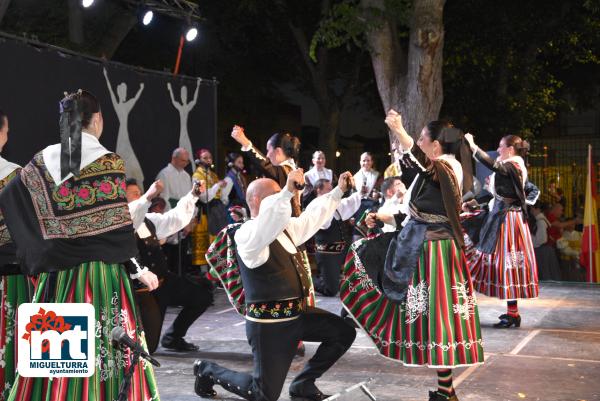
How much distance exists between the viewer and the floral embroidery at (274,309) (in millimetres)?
4598

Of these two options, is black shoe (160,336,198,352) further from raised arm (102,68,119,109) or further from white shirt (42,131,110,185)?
raised arm (102,68,119,109)

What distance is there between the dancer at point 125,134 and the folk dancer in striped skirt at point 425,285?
5478 mm

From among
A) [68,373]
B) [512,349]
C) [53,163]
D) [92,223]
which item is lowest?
[512,349]

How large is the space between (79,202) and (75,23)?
10861mm

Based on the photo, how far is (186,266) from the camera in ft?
35.5

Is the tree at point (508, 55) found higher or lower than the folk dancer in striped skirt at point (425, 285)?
higher

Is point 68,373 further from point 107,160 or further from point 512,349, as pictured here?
point 512,349

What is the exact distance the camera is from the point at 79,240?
3748 mm

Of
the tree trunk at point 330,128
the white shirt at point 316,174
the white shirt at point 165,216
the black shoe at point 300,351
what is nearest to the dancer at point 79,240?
the white shirt at point 165,216

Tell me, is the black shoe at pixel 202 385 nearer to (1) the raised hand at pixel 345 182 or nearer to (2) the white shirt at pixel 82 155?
(1) the raised hand at pixel 345 182

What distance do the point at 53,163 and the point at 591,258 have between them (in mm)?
9490

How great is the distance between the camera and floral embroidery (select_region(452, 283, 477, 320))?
4.92m

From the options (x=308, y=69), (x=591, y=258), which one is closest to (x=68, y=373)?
(x=591, y=258)

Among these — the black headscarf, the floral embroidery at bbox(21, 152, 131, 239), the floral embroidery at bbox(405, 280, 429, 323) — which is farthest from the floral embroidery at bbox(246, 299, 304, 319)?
the black headscarf
